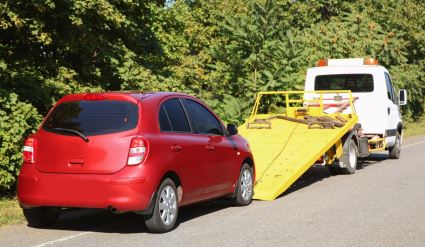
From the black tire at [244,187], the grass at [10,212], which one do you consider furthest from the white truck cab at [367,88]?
the grass at [10,212]

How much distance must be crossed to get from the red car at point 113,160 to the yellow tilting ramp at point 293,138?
2.67m

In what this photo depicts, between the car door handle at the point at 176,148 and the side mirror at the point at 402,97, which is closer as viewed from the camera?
the car door handle at the point at 176,148

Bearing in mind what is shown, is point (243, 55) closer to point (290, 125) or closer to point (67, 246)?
point (290, 125)

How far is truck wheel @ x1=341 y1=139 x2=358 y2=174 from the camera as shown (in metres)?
13.1

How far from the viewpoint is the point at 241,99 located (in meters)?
19.2

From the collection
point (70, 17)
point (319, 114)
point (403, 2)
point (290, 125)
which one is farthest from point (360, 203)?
point (403, 2)

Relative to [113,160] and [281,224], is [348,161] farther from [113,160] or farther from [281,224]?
[113,160]

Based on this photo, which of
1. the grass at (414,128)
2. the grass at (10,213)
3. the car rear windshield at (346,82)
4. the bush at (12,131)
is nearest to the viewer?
the grass at (10,213)

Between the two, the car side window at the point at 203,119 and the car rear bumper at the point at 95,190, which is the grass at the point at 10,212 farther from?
the car side window at the point at 203,119

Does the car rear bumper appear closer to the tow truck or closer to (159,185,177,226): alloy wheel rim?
(159,185,177,226): alloy wheel rim

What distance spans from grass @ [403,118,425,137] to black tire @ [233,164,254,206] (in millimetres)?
19420

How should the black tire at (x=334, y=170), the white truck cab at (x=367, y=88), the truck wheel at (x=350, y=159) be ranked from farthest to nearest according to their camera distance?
the white truck cab at (x=367, y=88)
the black tire at (x=334, y=170)
the truck wheel at (x=350, y=159)

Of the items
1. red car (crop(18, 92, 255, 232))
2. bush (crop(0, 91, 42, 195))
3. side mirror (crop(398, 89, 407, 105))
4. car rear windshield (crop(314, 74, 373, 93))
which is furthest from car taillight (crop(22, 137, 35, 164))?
side mirror (crop(398, 89, 407, 105))

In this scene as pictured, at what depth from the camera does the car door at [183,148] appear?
750 cm
